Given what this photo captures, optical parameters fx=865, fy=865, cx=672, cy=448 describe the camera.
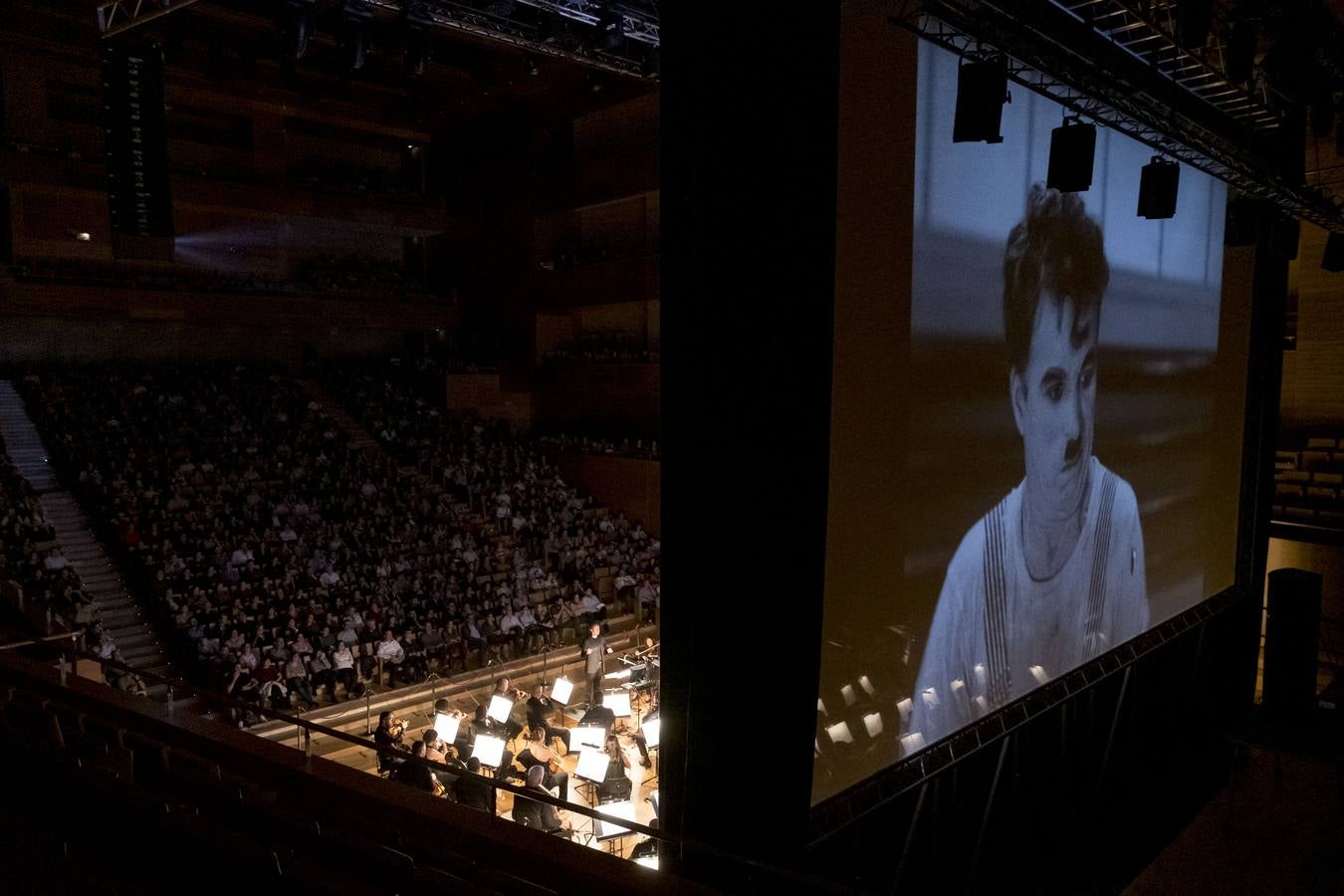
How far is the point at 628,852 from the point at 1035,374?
570 cm

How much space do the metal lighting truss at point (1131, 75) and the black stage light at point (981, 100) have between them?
0.22 metres

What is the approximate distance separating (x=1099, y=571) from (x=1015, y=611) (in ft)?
5.41

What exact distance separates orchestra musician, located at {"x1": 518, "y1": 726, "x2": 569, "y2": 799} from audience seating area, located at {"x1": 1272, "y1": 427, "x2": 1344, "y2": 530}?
12252 mm

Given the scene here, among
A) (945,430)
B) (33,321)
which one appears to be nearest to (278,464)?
(33,321)

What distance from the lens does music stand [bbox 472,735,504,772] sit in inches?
325

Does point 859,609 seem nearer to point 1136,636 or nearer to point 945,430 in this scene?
point 945,430

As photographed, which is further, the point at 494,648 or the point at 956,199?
the point at 494,648

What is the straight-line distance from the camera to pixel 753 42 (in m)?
4.25

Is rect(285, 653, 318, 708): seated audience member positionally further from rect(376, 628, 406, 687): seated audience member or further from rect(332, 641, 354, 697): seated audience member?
rect(376, 628, 406, 687): seated audience member

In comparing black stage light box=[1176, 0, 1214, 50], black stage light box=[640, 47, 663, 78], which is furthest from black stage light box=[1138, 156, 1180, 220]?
black stage light box=[640, 47, 663, 78]

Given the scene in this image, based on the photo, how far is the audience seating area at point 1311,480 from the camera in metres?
14.0

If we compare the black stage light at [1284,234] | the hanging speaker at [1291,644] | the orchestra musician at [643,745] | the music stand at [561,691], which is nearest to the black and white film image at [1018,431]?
the hanging speaker at [1291,644]

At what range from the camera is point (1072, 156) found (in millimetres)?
6234

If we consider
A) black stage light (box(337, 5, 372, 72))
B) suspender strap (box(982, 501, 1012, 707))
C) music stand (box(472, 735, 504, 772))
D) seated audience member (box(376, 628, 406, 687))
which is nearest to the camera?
suspender strap (box(982, 501, 1012, 707))
